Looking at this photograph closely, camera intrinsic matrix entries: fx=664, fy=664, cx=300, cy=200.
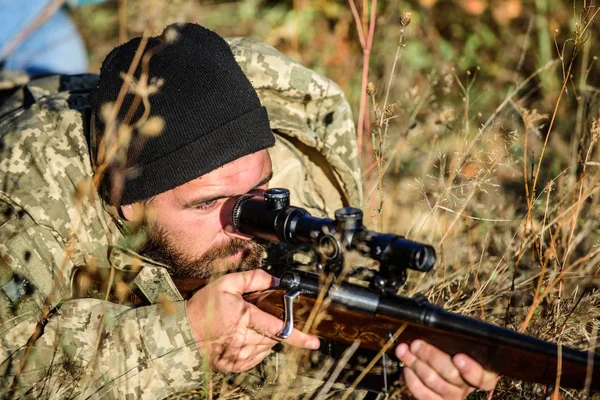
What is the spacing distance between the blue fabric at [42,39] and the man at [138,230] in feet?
5.44

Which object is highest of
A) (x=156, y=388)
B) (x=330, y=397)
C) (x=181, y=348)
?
(x=181, y=348)

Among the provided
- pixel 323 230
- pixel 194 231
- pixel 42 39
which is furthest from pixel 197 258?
pixel 42 39

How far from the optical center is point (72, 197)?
324 cm

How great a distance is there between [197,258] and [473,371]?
4.88 ft

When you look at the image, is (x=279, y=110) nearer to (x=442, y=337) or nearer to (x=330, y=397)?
(x=330, y=397)

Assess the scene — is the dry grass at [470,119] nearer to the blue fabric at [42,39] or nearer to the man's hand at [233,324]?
the man's hand at [233,324]

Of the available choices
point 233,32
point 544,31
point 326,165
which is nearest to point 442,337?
point 326,165

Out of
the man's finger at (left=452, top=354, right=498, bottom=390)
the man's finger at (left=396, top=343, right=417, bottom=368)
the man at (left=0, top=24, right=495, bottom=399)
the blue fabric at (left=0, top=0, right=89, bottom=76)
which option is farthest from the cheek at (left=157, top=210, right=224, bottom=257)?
the blue fabric at (left=0, top=0, right=89, bottom=76)

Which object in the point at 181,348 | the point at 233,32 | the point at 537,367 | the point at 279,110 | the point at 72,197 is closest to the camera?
the point at 537,367

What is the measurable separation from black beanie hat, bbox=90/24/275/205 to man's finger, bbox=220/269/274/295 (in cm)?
57

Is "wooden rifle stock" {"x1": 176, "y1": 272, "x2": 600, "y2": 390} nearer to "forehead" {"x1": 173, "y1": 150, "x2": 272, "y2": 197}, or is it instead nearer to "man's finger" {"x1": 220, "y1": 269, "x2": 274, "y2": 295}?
"man's finger" {"x1": 220, "y1": 269, "x2": 274, "y2": 295}

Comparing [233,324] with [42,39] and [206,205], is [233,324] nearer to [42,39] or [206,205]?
[206,205]

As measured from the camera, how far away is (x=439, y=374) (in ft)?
7.84

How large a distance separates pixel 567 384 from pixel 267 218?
1.26m
